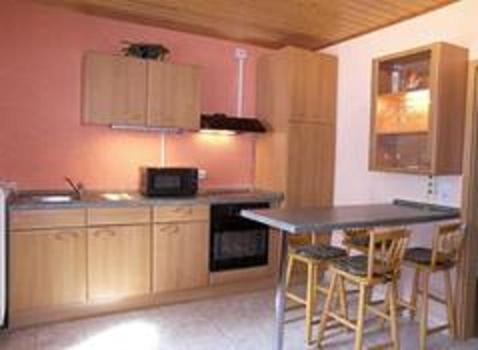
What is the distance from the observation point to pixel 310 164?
4.25 metres

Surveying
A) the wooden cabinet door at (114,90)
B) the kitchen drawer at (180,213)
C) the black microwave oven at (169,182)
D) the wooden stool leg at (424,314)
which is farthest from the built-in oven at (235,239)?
the wooden stool leg at (424,314)

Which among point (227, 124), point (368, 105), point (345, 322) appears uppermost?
point (368, 105)

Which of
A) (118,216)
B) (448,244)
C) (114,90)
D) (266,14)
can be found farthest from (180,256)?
(266,14)

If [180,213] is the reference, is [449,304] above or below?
below

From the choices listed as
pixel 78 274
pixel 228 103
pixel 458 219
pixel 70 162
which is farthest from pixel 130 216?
pixel 458 219

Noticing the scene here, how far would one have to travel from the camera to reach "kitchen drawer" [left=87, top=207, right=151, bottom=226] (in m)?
3.22

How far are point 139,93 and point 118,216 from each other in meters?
1.13

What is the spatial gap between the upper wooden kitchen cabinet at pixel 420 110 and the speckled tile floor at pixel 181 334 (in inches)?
54.3

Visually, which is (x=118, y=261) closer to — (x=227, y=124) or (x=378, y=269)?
(x=227, y=124)

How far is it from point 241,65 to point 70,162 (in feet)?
6.92

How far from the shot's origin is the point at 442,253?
9.19 feet

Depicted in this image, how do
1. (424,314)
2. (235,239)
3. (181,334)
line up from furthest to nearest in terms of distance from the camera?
(235,239) < (181,334) < (424,314)

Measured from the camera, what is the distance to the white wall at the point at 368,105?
3.14m

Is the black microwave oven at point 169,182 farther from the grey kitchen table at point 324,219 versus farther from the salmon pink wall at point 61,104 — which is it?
the grey kitchen table at point 324,219
